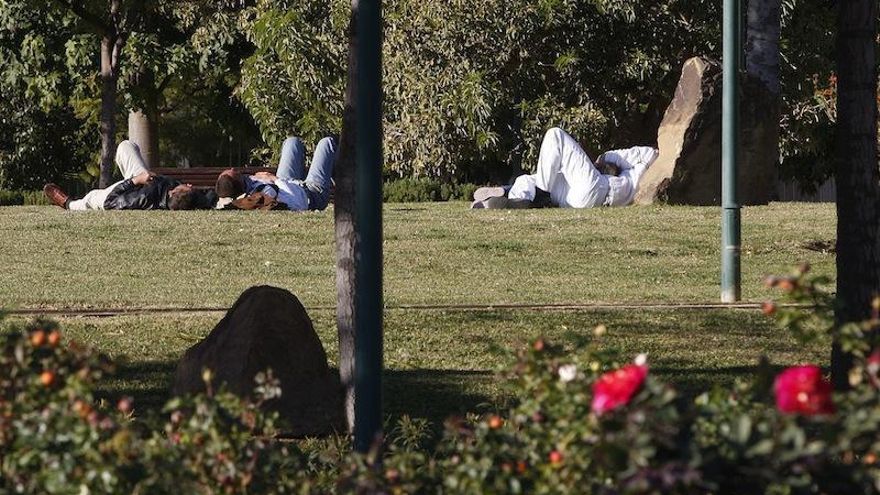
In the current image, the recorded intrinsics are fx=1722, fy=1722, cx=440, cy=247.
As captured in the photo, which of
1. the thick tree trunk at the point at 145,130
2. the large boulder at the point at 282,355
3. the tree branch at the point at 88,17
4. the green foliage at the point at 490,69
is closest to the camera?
the large boulder at the point at 282,355

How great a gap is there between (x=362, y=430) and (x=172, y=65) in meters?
29.0

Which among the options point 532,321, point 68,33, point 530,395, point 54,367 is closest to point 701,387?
point 532,321

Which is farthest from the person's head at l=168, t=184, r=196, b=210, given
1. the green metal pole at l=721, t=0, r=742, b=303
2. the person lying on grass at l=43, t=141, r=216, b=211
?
the green metal pole at l=721, t=0, r=742, b=303

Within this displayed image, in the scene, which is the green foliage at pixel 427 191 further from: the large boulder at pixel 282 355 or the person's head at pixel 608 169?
the large boulder at pixel 282 355

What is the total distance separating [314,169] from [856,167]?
47.7 feet

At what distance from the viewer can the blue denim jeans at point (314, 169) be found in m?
21.5

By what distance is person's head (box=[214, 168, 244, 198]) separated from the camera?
2084 cm

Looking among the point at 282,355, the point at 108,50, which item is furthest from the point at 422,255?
the point at 108,50

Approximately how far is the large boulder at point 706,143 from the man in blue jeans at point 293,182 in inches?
159

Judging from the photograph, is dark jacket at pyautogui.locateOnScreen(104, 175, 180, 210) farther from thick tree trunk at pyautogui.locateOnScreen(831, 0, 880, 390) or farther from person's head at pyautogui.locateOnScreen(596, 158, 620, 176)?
thick tree trunk at pyautogui.locateOnScreen(831, 0, 880, 390)

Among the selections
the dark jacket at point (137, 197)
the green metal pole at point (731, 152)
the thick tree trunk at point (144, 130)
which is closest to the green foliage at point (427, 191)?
the dark jacket at point (137, 197)

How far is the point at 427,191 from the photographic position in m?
29.7

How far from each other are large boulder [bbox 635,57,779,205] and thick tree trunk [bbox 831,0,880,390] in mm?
11672

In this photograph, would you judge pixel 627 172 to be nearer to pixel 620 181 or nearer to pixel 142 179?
pixel 620 181
